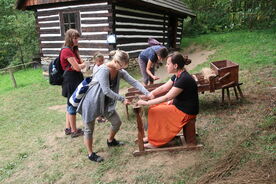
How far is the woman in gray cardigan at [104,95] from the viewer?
374 centimetres

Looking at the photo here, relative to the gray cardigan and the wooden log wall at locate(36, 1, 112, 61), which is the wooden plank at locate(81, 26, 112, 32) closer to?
the wooden log wall at locate(36, 1, 112, 61)

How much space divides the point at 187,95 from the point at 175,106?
0.24m

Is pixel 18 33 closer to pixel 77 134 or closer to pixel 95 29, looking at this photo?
pixel 95 29

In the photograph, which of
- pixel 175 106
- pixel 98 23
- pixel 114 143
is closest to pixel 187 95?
pixel 175 106

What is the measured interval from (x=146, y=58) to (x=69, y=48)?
5.87 ft

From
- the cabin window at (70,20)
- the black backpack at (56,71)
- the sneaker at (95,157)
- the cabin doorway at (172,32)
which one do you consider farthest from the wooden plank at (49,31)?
the sneaker at (95,157)

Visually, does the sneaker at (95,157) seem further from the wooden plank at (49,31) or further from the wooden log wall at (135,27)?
the wooden plank at (49,31)

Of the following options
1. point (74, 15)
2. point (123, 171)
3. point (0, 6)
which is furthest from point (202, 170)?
point (0, 6)

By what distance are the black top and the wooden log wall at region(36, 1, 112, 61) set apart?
23.0 ft

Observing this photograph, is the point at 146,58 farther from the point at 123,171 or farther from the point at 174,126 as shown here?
the point at 123,171

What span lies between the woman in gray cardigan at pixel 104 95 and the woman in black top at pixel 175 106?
46 centimetres

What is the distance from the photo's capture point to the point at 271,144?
3875 mm

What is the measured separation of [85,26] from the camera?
11047 millimetres

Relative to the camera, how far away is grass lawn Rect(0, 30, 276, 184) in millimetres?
3500
